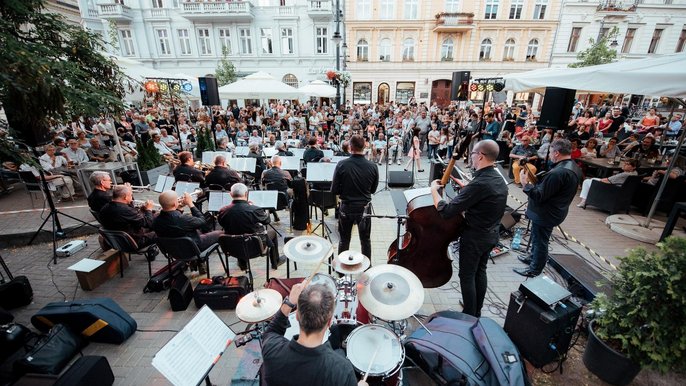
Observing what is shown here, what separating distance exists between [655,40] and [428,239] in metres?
36.1

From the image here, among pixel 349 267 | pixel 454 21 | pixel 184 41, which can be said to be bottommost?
pixel 349 267

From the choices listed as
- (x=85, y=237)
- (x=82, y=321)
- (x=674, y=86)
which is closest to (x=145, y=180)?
(x=85, y=237)

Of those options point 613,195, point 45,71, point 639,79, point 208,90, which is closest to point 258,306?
point 45,71

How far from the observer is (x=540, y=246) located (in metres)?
4.31

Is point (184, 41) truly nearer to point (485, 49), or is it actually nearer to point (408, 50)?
point (408, 50)

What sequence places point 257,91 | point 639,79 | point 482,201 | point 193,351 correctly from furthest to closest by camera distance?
point 257,91 < point 639,79 < point 482,201 < point 193,351

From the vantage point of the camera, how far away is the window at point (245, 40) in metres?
23.9

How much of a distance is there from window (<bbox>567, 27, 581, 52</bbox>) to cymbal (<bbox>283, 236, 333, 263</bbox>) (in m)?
31.6

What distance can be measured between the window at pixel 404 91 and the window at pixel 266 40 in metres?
11.5

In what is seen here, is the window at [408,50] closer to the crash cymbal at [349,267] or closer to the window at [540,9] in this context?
the window at [540,9]

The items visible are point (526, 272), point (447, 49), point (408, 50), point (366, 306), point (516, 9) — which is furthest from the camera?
point (408, 50)

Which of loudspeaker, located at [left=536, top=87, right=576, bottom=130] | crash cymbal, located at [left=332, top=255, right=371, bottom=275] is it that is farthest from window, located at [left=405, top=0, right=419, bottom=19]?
crash cymbal, located at [left=332, top=255, right=371, bottom=275]

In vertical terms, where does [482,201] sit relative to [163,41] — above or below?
below

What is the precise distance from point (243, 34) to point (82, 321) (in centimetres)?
2588
